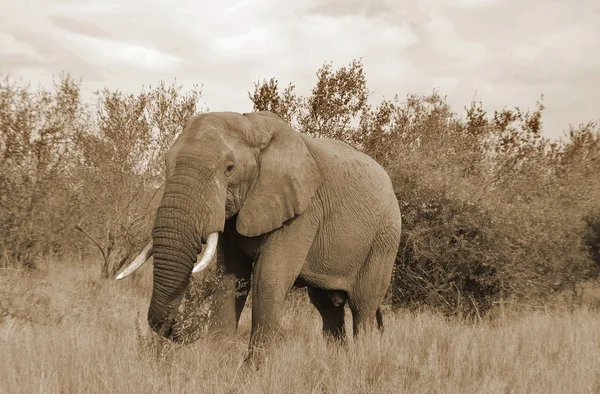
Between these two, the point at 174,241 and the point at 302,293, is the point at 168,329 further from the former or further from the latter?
the point at 302,293

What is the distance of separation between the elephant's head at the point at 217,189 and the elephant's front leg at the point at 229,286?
662 mm

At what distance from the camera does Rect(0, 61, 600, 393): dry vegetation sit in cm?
500

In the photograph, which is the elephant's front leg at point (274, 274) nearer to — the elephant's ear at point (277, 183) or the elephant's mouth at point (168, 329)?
the elephant's ear at point (277, 183)

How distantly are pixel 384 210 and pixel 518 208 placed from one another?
491 centimetres

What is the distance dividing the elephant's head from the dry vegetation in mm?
721

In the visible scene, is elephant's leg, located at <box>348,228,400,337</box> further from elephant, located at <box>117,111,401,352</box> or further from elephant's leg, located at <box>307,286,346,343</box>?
elephant's leg, located at <box>307,286,346,343</box>

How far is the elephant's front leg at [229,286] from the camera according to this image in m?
6.12

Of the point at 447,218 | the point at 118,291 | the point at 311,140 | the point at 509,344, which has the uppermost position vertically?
the point at 311,140

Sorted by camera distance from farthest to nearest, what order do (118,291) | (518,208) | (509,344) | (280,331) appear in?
(518,208)
(118,291)
(509,344)
(280,331)

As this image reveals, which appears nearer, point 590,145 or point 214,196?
point 214,196

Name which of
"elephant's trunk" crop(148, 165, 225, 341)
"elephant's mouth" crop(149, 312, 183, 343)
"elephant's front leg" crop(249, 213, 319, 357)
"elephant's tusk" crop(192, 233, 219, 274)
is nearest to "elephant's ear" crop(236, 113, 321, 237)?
"elephant's front leg" crop(249, 213, 319, 357)

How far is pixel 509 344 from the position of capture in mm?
6488

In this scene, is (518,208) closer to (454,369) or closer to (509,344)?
(509,344)

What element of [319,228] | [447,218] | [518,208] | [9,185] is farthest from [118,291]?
[518,208]
